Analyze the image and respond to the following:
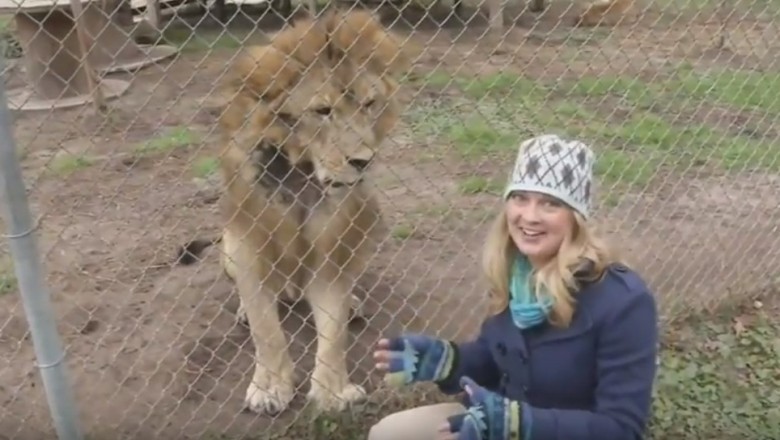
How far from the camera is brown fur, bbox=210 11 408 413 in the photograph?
10.1 ft

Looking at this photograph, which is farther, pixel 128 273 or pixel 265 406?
pixel 128 273

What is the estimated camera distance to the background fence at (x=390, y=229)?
3.35 metres

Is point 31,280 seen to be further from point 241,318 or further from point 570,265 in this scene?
point 241,318

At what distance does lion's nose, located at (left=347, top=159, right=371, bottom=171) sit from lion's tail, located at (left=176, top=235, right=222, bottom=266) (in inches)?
54.7

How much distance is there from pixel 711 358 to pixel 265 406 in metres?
1.71

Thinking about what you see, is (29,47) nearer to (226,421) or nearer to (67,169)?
(67,169)

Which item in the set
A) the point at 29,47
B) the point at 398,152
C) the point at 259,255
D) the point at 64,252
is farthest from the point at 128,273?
the point at 29,47

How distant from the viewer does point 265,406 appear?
133 inches

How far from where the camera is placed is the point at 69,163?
5.86 meters

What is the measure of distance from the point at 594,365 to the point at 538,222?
34 cm

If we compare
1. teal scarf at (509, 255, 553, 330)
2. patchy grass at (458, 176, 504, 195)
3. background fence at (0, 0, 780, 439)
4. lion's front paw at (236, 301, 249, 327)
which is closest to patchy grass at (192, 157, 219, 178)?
background fence at (0, 0, 780, 439)

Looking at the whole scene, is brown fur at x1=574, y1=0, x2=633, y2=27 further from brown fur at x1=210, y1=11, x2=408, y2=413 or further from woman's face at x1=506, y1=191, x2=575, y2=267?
woman's face at x1=506, y1=191, x2=575, y2=267

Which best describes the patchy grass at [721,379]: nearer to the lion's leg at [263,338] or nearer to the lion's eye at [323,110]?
the lion's leg at [263,338]

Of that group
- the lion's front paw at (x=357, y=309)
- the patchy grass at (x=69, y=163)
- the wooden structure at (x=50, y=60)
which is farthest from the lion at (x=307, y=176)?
the wooden structure at (x=50, y=60)
